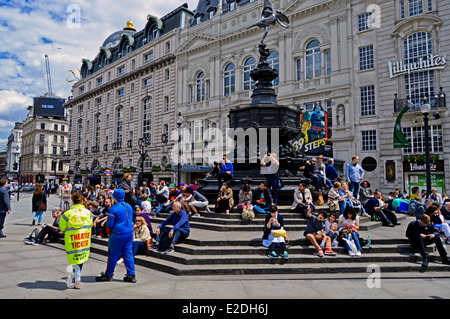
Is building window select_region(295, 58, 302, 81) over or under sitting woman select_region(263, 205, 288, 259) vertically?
over

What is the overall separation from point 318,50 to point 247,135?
1977cm

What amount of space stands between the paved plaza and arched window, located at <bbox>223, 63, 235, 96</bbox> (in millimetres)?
29810

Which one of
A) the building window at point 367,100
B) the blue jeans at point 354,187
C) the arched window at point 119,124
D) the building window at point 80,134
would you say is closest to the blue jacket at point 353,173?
the blue jeans at point 354,187

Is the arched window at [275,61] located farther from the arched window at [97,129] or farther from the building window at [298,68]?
the arched window at [97,129]

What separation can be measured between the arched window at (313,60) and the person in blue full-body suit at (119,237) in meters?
26.0

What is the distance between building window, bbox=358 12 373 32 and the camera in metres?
25.4

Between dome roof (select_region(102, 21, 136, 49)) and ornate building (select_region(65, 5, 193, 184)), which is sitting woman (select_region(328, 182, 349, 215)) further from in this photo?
dome roof (select_region(102, 21, 136, 49))

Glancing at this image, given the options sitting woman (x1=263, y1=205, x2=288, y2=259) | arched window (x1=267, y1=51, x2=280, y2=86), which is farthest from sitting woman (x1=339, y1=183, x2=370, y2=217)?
arched window (x1=267, y1=51, x2=280, y2=86)

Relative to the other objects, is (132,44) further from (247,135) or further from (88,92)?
(247,135)

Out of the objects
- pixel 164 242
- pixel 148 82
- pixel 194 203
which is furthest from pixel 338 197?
pixel 148 82

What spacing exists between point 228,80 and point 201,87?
14.1 ft

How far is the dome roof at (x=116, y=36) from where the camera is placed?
6344 cm

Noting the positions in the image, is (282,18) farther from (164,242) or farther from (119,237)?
(119,237)

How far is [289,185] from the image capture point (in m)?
11.4
